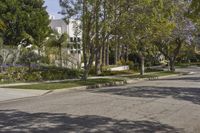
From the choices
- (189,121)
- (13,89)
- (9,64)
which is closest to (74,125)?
(189,121)

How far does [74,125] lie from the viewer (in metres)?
12.4

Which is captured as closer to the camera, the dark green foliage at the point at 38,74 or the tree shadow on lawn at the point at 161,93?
the tree shadow on lawn at the point at 161,93

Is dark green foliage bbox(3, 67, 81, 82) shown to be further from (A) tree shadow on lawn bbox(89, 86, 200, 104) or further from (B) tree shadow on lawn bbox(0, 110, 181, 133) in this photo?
(B) tree shadow on lawn bbox(0, 110, 181, 133)

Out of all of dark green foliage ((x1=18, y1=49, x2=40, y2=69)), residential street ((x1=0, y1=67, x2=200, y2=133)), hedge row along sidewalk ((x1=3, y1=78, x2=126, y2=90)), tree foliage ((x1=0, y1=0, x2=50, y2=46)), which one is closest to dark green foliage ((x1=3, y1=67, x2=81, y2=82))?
dark green foliage ((x1=18, y1=49, x2=40, y2=69))

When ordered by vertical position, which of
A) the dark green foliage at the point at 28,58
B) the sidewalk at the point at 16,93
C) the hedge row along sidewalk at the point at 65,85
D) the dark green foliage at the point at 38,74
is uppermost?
the dark green foliage at the point at 28,58

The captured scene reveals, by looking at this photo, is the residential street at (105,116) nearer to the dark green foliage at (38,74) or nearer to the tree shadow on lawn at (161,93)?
the tree shadow on lawn at (161,93)

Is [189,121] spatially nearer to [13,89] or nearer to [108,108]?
[108,108]

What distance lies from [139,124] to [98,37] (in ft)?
71.1

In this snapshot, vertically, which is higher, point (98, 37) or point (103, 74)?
point (98, 37)

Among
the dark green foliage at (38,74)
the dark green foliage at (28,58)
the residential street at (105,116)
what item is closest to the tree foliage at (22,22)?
the dark green foliage at (28,58)

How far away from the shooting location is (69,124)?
1255 centimetres

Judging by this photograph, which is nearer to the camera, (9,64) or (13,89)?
(13,89)

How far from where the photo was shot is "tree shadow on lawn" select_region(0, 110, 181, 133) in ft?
38.5

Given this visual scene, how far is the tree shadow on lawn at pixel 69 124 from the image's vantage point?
11.8 meters
